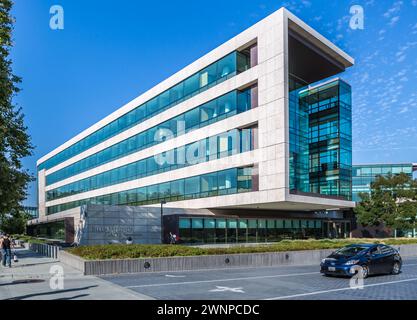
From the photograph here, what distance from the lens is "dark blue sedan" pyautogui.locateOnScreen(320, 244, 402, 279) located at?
1759cm

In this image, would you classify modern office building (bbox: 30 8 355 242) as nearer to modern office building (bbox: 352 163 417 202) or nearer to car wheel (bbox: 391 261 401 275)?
car wheel (bbox: 391 261 401 275)

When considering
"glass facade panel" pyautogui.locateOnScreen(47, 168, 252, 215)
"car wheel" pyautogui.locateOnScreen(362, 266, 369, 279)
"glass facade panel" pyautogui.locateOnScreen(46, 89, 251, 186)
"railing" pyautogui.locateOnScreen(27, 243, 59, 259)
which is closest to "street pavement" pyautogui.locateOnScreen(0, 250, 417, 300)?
"car wheel" pyautogui.locateOnScreen(362, 266, 369, 279)

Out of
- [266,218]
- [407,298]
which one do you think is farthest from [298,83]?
[407,298]

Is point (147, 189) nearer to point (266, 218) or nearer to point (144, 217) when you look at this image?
point (144, 217)

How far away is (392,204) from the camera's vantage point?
170 ft

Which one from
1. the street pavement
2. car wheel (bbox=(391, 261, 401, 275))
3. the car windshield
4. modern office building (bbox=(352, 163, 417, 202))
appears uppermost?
modern office building (bbox=(352, 163, 417, 202))

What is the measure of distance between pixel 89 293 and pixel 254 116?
28.8 meters

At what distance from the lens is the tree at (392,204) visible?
167ft

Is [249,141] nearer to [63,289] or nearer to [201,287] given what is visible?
[201,287]

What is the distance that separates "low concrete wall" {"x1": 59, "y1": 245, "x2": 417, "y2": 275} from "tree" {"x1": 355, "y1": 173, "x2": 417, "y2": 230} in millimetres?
Answer: 28812

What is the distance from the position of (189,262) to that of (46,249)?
14996 mm

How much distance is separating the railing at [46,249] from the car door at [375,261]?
744 inches

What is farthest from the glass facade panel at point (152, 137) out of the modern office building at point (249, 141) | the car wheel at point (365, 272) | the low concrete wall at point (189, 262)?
the car wheel at point (365, 272)

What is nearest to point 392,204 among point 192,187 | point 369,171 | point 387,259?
point 192,187
